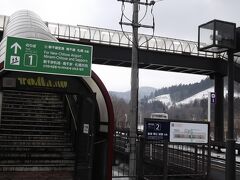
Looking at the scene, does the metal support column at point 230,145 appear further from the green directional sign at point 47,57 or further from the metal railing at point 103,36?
the metal railing at point 103,36

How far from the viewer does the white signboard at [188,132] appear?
45.9 ft

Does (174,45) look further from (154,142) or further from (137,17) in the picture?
(154,142)

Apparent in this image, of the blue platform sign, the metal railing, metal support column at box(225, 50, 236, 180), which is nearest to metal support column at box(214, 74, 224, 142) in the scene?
the metal railing

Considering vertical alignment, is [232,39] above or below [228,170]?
above

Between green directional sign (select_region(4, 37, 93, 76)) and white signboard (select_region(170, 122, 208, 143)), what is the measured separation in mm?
3780

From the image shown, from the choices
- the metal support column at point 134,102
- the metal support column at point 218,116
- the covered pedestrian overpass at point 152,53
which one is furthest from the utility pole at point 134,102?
the metal support column at point 218,116

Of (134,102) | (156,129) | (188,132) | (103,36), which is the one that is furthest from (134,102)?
(103,36)

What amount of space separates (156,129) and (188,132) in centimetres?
121

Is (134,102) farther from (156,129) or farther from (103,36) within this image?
(103,36)

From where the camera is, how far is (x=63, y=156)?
13164mm

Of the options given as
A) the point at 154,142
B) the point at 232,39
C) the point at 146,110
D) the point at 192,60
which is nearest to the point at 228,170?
the point at 232,39

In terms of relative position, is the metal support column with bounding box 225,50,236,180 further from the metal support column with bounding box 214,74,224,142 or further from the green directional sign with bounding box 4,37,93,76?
the metal support column with bounding box 214,74,224,142

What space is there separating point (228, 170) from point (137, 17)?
27.8 feet

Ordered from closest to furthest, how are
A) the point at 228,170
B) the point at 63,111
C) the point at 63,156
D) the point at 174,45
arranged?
1. the point at 228,170
2. the point at 63,156
3. the point at 63,111
4. the point at 174,45
